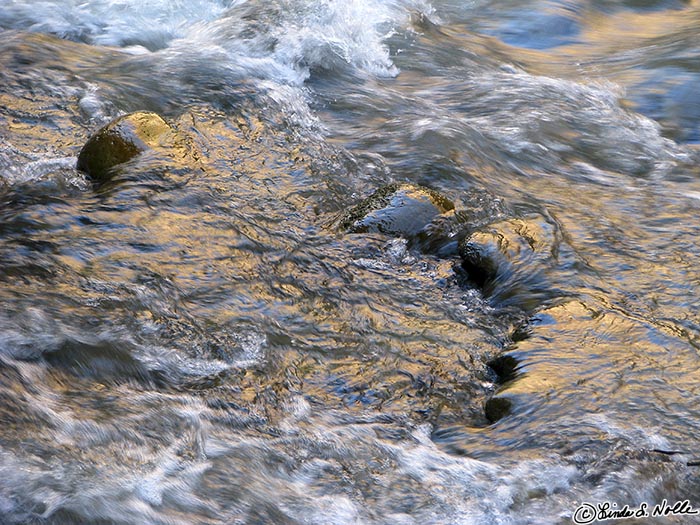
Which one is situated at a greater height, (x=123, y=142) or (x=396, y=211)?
(x=123, y=142)

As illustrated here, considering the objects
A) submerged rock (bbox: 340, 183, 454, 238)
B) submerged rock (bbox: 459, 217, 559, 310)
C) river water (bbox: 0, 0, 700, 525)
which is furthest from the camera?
submerged rock (bbox: 340, 183, 454, 238)

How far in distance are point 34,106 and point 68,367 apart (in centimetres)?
260

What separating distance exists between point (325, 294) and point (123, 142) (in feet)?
5.35

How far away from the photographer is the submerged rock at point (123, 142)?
451 cm

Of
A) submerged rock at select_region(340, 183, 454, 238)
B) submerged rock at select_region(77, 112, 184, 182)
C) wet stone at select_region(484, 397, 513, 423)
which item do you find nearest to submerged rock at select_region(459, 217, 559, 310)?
submerged rock at select_region(340, 183, 454, 238)

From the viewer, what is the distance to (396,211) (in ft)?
14.5

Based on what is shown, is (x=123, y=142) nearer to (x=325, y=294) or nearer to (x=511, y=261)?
(x=325, y=294)

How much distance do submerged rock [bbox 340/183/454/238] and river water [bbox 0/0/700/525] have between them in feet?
0.29

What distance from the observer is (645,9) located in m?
9.06

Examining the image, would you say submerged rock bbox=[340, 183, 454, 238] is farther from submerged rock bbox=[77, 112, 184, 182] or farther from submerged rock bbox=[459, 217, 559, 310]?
submerged rock bbox=[77, 112, 184, 182]

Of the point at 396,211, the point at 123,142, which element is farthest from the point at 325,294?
the point at 123,142

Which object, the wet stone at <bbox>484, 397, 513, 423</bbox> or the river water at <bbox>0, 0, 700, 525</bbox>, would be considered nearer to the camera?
the river water at <bbox>0, 0, 700, 525</bbox>

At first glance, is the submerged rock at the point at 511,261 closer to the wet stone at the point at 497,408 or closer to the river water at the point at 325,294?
the river water at the point at 325,294

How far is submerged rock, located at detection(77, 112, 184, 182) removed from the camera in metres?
4.51
